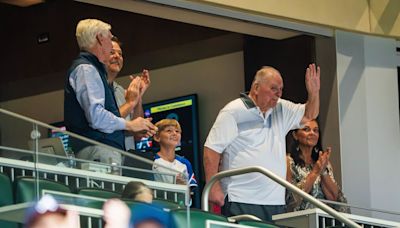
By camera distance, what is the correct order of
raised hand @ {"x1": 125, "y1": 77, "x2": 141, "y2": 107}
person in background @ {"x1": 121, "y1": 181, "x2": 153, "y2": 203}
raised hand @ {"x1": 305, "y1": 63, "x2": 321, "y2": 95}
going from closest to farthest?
person in background @ {"x1": 121, "y1": 181, "x2": 153, "y2": 203}
raised hand @ {"x1": 125, "y1": 77, "x2": 141, "y2": 107}
raised hand @ {"x1": 305, "y1": 63, "x2": 321, "y2": 95}

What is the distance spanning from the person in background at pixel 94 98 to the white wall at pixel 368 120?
4.25m

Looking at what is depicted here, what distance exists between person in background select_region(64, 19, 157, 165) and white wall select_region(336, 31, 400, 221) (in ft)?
13.9

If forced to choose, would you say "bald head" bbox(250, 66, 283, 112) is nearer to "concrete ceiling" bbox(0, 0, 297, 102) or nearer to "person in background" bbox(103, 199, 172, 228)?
"person in background" bbox(103, 199, 172, 228)

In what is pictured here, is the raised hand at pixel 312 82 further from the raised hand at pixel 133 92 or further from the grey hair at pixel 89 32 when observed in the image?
the grey hair at pixel 89 32

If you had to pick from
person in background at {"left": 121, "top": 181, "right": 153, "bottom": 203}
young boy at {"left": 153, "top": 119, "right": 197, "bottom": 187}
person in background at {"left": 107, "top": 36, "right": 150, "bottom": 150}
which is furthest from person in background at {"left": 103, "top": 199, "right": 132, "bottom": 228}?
young boy at {"left": 153, "top": 119, "right": 197, "bottom": 187}

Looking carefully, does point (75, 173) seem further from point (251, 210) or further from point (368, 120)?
point (368, 120)

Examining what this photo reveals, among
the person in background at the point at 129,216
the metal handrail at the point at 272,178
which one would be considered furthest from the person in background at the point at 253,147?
the person in background at the point at 129,216

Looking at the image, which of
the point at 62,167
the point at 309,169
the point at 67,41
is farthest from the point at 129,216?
the point at 67,41

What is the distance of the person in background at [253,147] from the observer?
26.5 ft

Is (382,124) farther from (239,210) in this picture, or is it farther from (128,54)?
(239,210)

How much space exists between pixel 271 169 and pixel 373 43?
370cm

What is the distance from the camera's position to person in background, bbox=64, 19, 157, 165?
708 cm

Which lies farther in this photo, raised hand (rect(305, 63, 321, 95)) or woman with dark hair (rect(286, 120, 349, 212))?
woman with dark hair (rect(286, 120, 349, 212))

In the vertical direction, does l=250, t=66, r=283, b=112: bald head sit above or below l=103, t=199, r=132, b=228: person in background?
above
